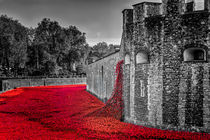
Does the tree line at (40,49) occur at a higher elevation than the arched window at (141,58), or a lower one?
higher

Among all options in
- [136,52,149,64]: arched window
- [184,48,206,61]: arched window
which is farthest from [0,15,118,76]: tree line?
[184,48,206,61]: arched window

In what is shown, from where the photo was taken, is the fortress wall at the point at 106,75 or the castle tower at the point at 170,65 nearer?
the castle tower at the point at 170,65

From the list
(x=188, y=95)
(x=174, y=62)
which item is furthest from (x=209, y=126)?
(x=174, y=62)

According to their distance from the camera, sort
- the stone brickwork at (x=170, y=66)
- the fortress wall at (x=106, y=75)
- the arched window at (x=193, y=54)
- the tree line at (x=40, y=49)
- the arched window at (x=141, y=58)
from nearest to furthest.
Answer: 1. the stone brickwork at (x=170, y=66)
2. the arched window at (x=193, y=54)
3. the arched window at (x=141, y=58)
4. the fortress wall at (x=106, y=75)
5. the tree line at (x=40, y=49)

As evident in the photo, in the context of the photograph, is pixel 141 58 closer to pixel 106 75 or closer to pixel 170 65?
pixel 170 65

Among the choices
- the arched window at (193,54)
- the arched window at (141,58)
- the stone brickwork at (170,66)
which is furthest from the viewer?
the arched window at (141,58)

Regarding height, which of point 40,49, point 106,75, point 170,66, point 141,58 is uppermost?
point 40,49

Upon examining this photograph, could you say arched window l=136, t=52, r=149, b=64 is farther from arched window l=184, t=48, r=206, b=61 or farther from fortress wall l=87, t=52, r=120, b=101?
fortress wall l=87, t=52, r=120, b=101

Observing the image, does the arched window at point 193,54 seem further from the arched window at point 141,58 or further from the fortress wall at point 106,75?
the fortress wall at point 106,75

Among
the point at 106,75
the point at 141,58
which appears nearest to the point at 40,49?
the point at 106,75

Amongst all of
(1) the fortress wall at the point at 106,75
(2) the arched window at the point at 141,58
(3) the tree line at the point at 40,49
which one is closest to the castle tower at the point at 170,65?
(2) the arched window at the point at 141,58

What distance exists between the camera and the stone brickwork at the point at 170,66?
24.3 ft

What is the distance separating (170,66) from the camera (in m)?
7.95

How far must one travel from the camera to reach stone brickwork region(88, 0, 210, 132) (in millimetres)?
7402
